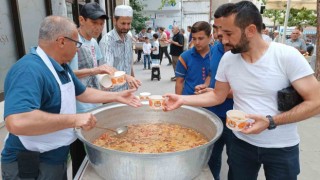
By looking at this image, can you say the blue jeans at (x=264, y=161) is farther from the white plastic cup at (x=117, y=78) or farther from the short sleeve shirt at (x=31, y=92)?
the short sleeve shirt at (x=31, y=92)

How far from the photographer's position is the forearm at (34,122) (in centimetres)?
126

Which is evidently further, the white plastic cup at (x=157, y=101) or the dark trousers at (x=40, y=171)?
the white plastic cup at (x=157, y=101)

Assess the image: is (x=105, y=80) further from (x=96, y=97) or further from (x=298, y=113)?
(x=298, y=113)

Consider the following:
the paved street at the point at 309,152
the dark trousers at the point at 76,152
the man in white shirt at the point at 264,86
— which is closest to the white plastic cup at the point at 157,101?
the man in white shirt at the point at 264,86

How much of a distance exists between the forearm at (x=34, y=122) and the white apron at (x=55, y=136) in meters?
A: 0.21

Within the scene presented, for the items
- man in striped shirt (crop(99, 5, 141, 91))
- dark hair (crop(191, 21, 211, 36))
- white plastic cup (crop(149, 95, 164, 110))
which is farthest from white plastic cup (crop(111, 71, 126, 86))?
dark hair (crop(191, 21, 211, 36))

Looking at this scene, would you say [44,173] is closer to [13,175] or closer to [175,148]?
[13,175]

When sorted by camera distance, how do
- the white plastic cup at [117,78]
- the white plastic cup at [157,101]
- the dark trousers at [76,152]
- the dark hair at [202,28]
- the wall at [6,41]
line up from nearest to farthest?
the white plastic cup at [157,101], the white plastic cup at [117,78], the dark trousers at [76,152], the dark hair at [202,28], the wall at [6,41]

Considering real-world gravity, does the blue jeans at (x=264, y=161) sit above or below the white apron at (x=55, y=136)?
below

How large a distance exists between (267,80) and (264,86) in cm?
4

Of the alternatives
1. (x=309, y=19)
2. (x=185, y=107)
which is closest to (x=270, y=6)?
(x=185, y=107)

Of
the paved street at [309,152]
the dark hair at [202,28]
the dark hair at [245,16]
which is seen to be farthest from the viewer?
the paved street at [309,152]

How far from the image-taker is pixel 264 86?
5.16 feet

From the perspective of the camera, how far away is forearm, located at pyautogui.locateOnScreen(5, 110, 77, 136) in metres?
1.26
